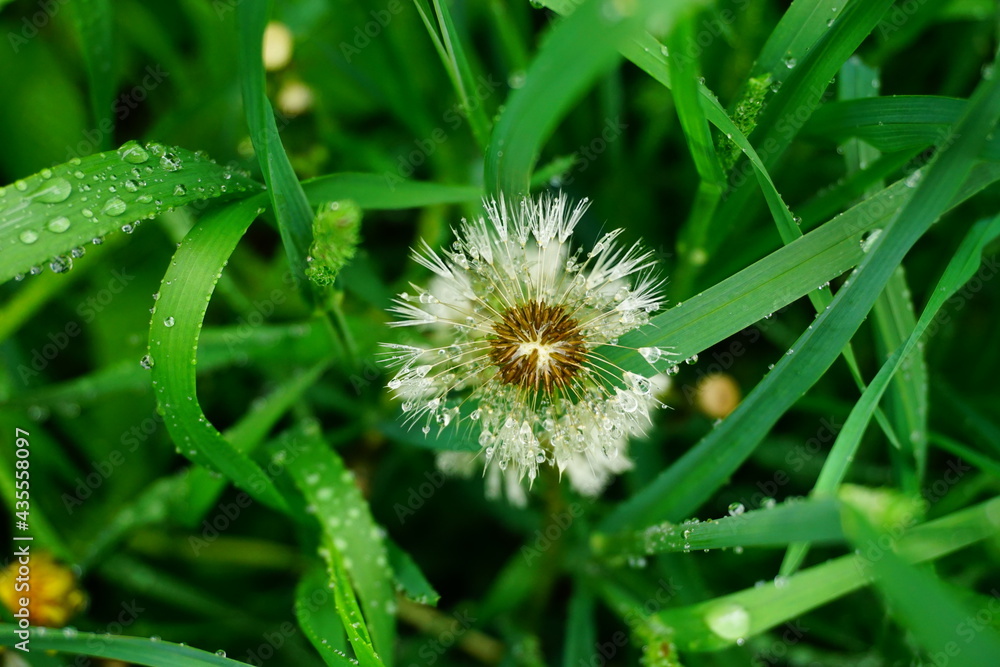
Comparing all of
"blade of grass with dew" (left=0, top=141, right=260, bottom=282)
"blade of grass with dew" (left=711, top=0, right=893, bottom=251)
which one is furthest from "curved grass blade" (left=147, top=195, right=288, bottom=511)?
"blade of grass with dew" (left=711, top=0, right=893, bottom=251)

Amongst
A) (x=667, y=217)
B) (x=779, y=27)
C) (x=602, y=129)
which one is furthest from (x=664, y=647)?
(x=602, y=129)

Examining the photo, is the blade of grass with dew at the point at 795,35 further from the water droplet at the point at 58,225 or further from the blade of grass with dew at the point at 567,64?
the water droplet at the point at 58,225

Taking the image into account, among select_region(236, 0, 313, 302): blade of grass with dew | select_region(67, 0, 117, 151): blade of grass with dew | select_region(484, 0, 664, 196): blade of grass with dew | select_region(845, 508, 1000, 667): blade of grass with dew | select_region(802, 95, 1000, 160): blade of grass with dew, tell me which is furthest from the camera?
select_region(67, 0, 117, 151): blade of grass with dew

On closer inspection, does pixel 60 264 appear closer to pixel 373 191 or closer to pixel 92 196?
pixel 92 196

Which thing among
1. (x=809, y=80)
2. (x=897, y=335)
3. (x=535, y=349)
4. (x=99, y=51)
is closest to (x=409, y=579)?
(x=535, y=349)

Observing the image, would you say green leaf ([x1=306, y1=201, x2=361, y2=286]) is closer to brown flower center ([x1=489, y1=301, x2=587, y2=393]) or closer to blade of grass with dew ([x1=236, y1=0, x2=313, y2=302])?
blade of grass with dew ([x1=236, y1=0, x2=313, y2=302])

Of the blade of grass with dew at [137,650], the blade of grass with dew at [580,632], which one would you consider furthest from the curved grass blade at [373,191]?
the blade of grass with dew at [580,632]

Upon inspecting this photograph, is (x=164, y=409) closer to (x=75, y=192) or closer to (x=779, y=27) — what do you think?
(x=75, y=192)
